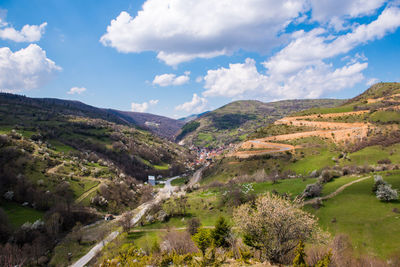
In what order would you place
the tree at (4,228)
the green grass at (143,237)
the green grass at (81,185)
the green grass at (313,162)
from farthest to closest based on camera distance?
the green grass at (81,185) < the green grass at (313,162) < the green grass at (143,237) < the tree at (4,228)

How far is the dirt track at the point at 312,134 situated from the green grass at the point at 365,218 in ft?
181

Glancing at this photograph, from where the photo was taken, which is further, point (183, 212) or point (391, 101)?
point (391, 101)

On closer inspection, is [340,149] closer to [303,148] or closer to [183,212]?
[303,148]

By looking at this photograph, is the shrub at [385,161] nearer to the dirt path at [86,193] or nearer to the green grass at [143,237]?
the green grass at [143,237]

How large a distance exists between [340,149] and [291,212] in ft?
262

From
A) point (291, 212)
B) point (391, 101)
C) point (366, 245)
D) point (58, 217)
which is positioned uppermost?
point (391, 101)

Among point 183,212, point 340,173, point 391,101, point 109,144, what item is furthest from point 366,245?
point 109,144

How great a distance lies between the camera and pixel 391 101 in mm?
111875

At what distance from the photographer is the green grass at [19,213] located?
5903 cm

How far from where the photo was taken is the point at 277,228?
866 inches

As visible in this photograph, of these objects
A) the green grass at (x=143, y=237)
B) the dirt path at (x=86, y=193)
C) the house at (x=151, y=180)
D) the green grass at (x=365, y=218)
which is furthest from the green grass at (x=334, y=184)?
the house at (x=151, y=180)

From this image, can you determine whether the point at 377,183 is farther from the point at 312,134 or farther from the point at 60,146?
the point at 60,146

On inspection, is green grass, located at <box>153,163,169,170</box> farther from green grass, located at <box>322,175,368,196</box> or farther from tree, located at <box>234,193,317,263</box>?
tree, located at <box>234,193,317,263</box>

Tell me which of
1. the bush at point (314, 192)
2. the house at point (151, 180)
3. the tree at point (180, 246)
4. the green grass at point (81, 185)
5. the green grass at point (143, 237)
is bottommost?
the house at point (151, 180)
